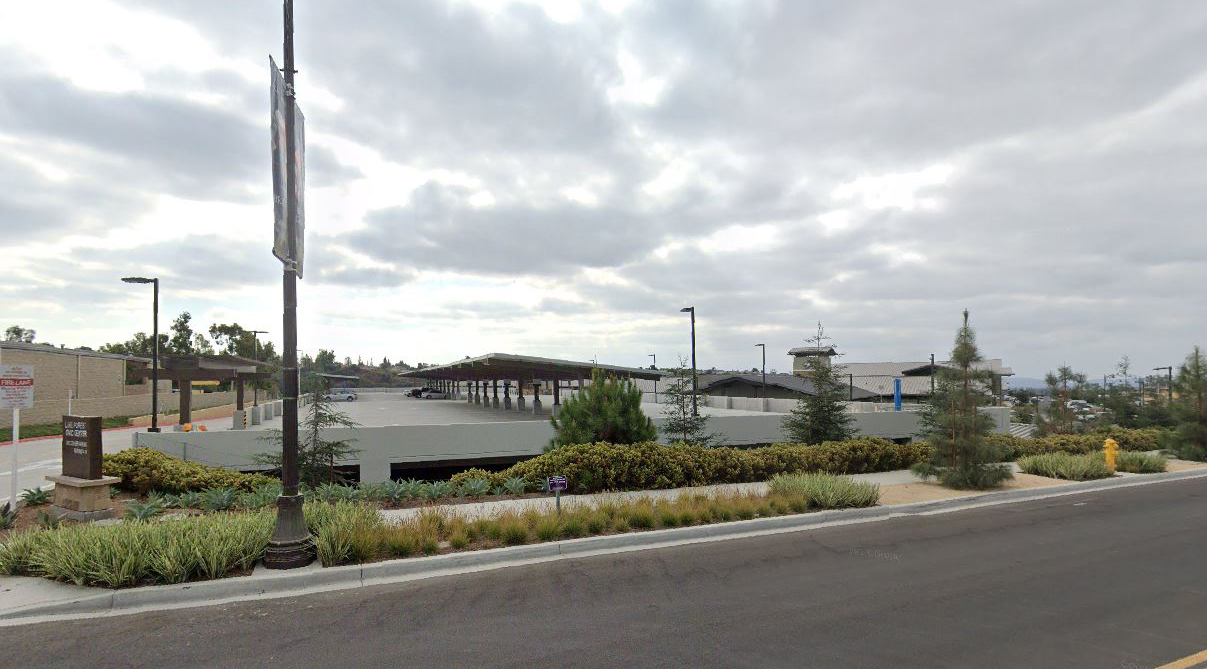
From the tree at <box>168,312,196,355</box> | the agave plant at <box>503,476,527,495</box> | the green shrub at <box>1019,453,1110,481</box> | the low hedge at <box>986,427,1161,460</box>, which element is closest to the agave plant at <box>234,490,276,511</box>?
the agave plant at <box>503,476,527,495</box>

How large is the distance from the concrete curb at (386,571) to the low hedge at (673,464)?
349cm

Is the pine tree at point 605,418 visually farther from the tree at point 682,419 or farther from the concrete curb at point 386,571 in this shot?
the concrete curb at point 386,571

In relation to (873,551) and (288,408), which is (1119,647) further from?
(288,408)

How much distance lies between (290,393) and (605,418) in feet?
28.8

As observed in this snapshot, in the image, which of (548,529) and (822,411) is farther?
(822,411)

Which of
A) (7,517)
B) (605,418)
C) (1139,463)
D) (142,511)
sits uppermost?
(605,418)

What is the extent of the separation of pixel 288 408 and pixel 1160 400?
42.5 metres

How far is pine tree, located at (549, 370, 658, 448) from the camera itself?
16047 mm

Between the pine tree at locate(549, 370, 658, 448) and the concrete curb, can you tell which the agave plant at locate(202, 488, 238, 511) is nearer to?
the concrete curb

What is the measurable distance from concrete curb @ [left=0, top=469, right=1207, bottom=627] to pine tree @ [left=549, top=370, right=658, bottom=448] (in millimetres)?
5511

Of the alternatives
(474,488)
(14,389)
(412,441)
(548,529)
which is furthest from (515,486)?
(14,389)

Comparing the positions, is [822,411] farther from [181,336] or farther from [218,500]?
[181,336]

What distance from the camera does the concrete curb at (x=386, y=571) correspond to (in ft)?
22.4

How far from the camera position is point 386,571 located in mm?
7949
